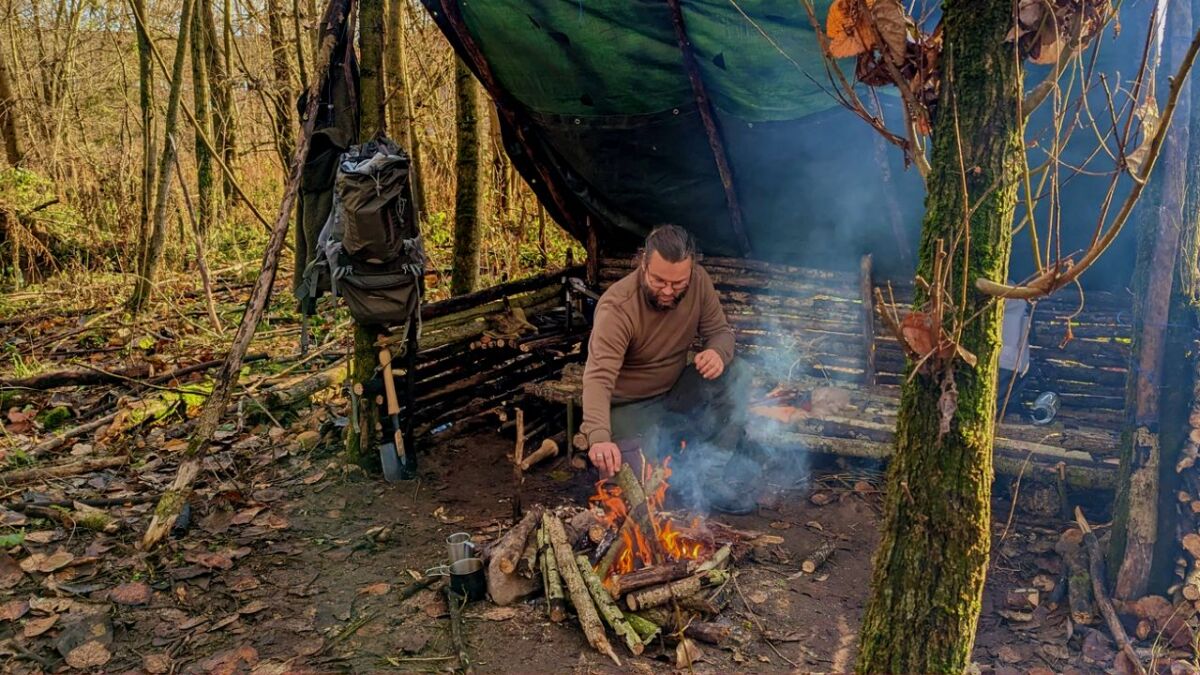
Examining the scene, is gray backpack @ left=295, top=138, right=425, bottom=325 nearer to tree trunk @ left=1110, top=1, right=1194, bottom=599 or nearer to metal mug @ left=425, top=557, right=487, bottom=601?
metal mug @ left=425, top=557, right=487, bottom=601

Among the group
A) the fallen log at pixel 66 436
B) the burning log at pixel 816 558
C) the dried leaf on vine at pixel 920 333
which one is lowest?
the burning log at pixel 816 558

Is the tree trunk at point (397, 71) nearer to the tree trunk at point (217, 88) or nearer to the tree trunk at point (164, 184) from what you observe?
the tree trunk at point (164, 184)

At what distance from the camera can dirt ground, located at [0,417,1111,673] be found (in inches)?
130

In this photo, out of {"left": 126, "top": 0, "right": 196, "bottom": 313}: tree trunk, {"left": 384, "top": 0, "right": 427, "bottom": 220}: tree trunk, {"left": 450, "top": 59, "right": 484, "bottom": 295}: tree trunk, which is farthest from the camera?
{"left": 384, "top": 0, "right": 427, "bottom": 220}: tree trunk

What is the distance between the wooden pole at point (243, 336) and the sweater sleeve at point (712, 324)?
2602 millimetres

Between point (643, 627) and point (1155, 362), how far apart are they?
267 cm

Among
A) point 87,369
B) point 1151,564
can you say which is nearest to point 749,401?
point 1151,564

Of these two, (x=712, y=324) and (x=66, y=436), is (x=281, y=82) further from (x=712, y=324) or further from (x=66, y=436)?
(x=712, y=324)

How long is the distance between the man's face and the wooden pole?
2.17 m

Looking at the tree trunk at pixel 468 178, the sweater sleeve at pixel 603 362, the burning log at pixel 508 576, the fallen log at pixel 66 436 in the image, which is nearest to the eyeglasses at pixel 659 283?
the sweater sleeve at pixel 603 362

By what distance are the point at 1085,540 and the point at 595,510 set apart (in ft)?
8.42

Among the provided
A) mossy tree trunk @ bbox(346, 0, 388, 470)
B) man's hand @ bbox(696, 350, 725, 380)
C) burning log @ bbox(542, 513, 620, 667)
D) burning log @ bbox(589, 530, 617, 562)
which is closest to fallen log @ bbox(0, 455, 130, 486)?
mossy tree trunk @ bbox(346, 0, 388, 470)

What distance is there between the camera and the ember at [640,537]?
3.82m

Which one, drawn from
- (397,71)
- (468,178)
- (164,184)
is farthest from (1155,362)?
(164,184)
